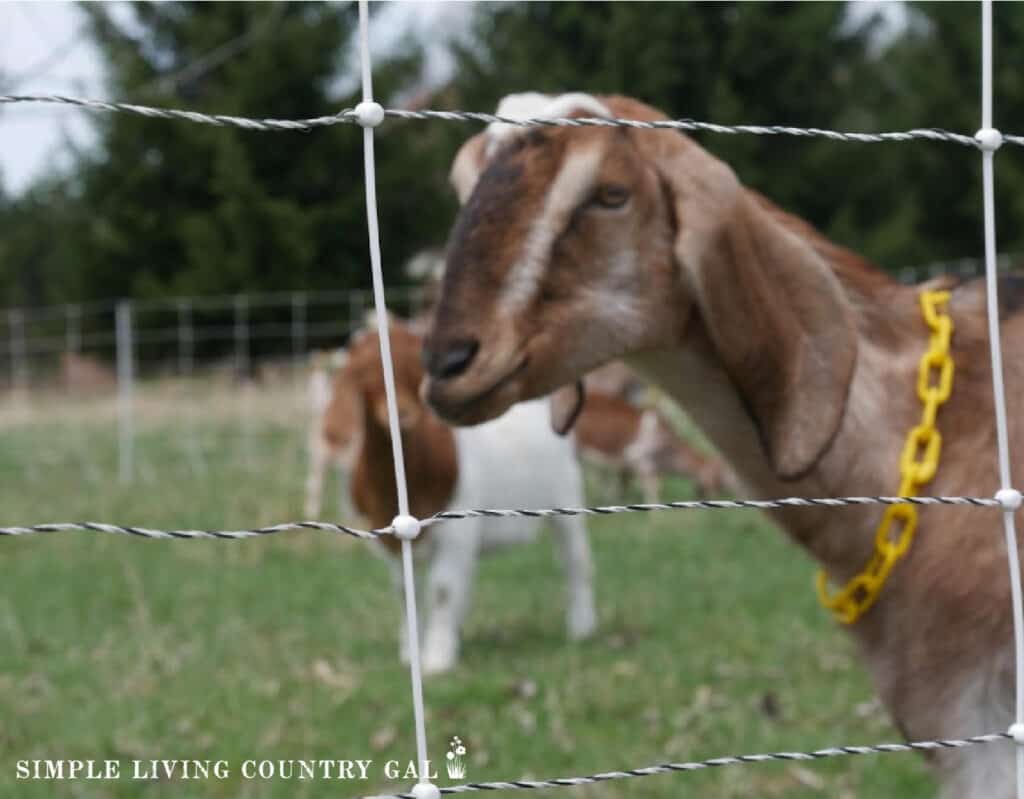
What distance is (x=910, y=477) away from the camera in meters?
2.28

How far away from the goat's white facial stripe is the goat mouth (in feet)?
0.32

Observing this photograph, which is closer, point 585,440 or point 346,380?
point 346,380

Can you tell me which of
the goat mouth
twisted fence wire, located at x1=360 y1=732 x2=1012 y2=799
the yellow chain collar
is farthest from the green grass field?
twisted fence wire, located at x1=360 y1=732 x2=1012 y2=799

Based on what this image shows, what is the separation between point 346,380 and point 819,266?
401cm

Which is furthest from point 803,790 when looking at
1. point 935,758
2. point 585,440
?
point 585,440

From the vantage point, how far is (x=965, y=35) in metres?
17.5

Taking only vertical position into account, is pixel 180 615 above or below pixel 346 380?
below

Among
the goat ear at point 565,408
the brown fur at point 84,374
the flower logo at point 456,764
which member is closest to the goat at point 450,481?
the flower logo at point 456,764

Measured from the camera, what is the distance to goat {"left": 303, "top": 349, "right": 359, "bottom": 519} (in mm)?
7824

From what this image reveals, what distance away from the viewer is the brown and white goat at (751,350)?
2236mm

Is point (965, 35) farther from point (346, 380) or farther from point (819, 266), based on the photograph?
point (819, 266)

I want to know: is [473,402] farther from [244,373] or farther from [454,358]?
[244,373]

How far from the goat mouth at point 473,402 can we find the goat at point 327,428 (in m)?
4.62

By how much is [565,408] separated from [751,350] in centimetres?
59
